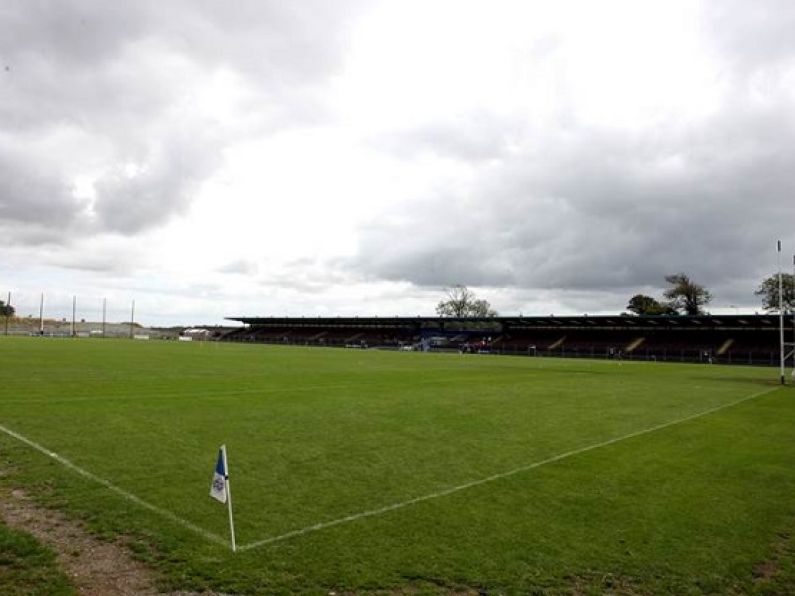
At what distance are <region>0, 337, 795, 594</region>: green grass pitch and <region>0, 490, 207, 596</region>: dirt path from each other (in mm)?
223

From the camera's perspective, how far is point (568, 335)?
9525 cm

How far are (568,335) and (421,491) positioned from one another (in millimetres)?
90161

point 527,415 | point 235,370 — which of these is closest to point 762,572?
point 527,415

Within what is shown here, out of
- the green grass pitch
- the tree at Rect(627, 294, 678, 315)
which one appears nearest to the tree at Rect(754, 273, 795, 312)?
the tree at Rect(627, 294, 678, 315)

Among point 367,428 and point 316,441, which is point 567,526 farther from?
point 367,428

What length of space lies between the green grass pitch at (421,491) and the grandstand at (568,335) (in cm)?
6213

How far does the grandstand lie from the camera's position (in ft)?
247

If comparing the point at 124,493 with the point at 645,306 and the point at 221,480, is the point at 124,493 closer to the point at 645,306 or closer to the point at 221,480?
the point at 221,480

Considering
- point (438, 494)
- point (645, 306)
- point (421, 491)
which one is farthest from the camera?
point (645, 306)

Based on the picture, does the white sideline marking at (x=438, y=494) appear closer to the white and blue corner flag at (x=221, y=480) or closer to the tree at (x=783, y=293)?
the white and blue corner flag at (x=221, y=480)

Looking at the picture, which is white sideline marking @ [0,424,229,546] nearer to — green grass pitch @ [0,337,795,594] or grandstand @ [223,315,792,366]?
green grass pitch @ [0,337,795,594]

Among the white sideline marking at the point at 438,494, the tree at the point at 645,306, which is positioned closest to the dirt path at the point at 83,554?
the white sideline marking at the point at 438,494

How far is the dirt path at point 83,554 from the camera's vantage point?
5.69 meters

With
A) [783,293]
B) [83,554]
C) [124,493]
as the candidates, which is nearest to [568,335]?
[783,293]
